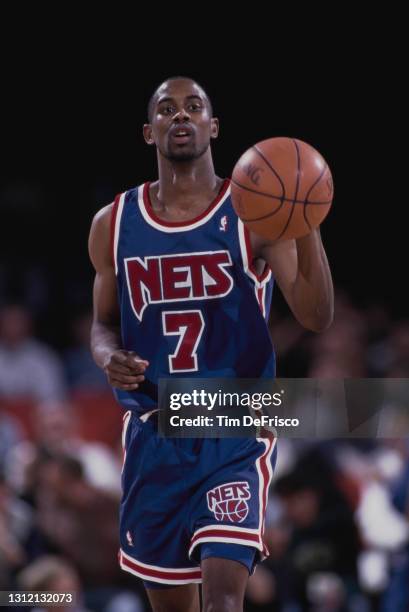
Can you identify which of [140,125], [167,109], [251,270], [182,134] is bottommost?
[251,270]

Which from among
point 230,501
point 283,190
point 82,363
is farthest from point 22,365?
point 283,190

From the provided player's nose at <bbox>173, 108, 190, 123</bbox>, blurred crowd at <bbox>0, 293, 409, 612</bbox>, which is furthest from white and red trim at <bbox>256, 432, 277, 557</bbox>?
blurred crowd at <bbox>0, 293, 409, 612</bbox>

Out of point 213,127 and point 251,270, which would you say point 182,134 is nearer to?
point 213,127

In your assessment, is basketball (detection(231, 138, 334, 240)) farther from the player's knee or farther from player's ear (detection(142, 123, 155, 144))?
the player's knee

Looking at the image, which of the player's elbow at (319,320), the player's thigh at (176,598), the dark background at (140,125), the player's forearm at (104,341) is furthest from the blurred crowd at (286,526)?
the dark background at (140,125)

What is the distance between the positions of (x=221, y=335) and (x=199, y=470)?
0.54 metres

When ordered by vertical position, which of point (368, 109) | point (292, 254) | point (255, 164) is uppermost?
point (368, 109)

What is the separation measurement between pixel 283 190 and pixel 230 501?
3.96ft

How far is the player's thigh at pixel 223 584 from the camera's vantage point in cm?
412

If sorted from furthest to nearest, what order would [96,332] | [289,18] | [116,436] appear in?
[289,18] → [116,436] → [96,332]

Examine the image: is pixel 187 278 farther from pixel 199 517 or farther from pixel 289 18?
pixel 289 18

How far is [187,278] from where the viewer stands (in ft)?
15.0

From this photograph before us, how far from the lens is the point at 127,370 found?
4.32 m

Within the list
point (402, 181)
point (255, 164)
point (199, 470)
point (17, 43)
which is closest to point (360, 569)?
point (199, 470)
